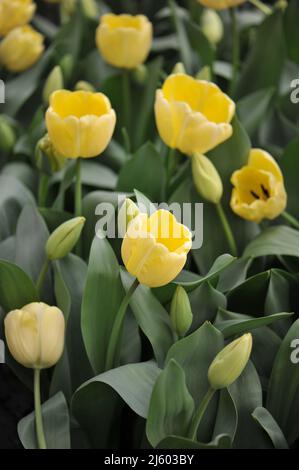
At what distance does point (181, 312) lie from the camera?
2.55ft

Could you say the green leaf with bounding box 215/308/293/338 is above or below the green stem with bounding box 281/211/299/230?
above

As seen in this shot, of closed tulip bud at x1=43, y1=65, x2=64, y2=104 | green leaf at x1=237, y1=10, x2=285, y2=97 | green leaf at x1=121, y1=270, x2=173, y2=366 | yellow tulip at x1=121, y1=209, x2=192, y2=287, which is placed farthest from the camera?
green leaf at x1=237, y1=10, x2=285, y2=97

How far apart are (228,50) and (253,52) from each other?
193 mm

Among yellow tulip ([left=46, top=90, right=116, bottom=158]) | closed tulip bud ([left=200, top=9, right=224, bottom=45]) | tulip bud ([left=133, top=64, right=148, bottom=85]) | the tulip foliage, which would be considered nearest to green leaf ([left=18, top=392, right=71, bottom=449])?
the tulip foliage

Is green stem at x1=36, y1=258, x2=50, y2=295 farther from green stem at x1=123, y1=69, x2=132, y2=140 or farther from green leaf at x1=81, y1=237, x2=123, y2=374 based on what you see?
green stem at x1=123, y1=69, x2=132, y2=140

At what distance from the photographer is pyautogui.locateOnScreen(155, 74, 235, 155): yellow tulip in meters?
0.89

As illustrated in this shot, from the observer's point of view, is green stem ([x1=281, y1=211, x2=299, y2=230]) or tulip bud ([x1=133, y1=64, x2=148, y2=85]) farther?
tulip bud ([x1=133, y1=64, x2=148, y2=85])

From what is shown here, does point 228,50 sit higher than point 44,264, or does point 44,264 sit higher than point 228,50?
point 44,264

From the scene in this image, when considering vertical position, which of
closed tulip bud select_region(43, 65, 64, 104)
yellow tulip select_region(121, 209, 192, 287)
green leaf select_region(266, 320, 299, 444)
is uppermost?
yellow tulip select_region(121, 209, 192, 287)

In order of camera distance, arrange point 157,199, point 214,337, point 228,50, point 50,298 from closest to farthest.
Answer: point 214,337 < point 50,298 < point 157,199 < point 228,50

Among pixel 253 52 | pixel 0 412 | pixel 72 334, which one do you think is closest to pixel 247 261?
pixel 72 334

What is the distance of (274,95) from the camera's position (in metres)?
1.18

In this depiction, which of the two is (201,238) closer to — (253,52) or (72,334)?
(72,334)

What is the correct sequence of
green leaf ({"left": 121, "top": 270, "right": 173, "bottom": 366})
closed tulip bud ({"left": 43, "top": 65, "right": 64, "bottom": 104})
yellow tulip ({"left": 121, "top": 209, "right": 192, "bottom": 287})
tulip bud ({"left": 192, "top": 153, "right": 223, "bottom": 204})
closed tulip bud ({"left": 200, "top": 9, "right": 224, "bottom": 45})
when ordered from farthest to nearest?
closed tulip bud ({"left": 200, "top": 9, "right": 224, "bottom": 45})
closed tulip bud ({"left": 43, "top": 65, "right": 64, "bottom": 104})
tulip bud ({"left": 192, "top": 153, "right": 223, "bottom": 204})
green leaf ({"left": 121, "top": 270, "right": 173, "bottom": 366})
yellow tulip ({"left": 121, "top": 209, "right": 192, "bottom": 287})
